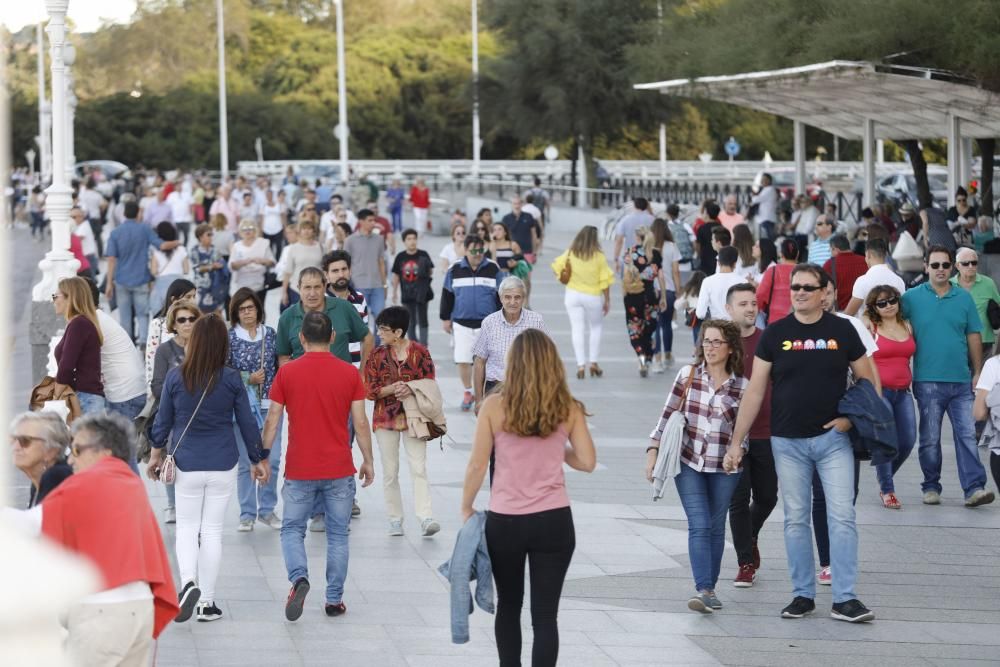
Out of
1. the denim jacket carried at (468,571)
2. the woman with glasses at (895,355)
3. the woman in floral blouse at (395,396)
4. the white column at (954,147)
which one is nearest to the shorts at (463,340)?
the woman in floral blouse at (395,396)

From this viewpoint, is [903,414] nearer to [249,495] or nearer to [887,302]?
[887,302]

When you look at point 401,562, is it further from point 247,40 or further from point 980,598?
point 247,40

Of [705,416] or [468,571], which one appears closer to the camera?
[468,571]

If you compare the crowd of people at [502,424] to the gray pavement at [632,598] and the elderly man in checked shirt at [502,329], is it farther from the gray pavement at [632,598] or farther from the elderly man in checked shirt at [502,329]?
the gray pavement at [632,598]

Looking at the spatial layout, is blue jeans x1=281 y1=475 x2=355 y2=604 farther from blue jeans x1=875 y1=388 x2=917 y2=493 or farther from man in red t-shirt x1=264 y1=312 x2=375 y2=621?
blue jeans x1=875 y1=388 x2=917 y2=493

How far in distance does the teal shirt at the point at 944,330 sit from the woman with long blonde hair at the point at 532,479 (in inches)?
194

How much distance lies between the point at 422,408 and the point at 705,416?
213 cm

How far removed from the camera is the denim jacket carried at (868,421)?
25.6 feet

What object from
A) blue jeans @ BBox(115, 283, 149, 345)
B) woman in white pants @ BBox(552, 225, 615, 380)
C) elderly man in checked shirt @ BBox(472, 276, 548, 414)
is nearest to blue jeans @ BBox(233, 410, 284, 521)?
elderly man in checked shirt @ BBox(472, 276, 548, 414)

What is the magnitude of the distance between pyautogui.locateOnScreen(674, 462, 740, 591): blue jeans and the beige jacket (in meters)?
1.96

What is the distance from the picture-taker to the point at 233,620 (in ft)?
26.7

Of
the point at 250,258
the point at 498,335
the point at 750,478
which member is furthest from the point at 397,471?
the point at 250,258

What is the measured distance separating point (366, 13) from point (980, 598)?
280ft

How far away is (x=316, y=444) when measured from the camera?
802 centimetres
